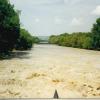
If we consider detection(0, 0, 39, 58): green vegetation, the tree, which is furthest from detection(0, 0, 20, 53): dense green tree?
the tree

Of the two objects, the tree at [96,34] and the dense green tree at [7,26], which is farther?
the tree at [96,34]

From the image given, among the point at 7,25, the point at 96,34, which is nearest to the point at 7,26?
the point at 7,25

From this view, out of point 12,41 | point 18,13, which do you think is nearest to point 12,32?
point 12,41

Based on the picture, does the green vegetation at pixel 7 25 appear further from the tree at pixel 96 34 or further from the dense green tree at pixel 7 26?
the tree at pixel 96 34

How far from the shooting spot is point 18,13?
195 ft

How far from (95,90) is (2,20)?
104 feet

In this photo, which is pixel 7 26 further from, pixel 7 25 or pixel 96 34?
pixel 96 34

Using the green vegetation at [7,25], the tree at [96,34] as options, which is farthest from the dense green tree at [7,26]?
the tree at [96,34]

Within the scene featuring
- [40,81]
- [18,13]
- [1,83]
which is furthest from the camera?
[18,13]

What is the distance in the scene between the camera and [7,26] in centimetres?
5056

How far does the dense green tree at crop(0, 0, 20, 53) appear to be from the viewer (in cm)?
5078

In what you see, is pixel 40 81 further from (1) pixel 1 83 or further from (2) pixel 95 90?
(2) pixel 95 90

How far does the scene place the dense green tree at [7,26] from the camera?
50.8 metres

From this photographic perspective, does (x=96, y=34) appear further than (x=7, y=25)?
Yes
